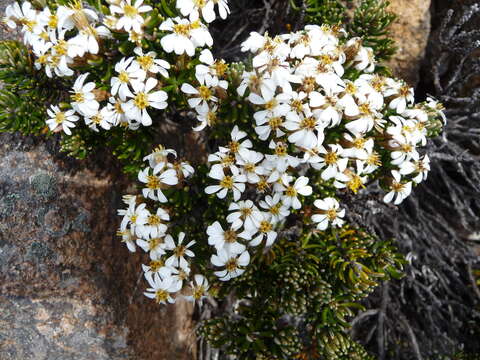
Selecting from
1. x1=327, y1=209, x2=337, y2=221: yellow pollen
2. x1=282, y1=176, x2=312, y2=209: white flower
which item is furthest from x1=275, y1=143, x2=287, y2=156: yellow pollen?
x1=327, y1=209, x2=337, y2=221: yellow pollen

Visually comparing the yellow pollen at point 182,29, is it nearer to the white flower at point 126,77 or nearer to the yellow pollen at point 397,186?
the white flower at point 126,77

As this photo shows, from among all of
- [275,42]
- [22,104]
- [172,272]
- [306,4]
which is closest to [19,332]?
[172,272]

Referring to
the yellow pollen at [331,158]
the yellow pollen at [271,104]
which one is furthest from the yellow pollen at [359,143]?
the yellow pollen at [271,104]

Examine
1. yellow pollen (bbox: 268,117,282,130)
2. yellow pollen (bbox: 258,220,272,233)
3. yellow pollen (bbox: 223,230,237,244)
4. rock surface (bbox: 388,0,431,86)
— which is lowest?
yellow pollen (bbox: 223,230,237,244)

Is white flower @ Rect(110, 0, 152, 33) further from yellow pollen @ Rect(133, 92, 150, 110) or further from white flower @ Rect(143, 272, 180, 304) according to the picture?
white flower @ Rect(143, 272, 180, 304)

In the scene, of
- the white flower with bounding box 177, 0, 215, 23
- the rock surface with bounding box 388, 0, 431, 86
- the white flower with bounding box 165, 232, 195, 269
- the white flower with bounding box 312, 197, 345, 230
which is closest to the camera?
the white flower with bounding box 177, 0, 215, 23

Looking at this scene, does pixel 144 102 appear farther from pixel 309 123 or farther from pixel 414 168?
pixel 414 168
